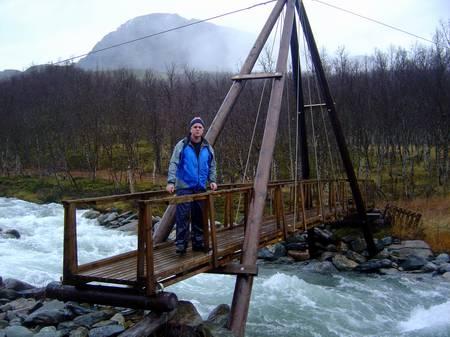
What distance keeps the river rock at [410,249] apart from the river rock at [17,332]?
12228 mm

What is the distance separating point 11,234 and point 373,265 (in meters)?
14.0

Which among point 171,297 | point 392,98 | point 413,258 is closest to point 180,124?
point 392,98

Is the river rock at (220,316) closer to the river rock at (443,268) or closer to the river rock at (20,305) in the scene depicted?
the river rock at (20,305)

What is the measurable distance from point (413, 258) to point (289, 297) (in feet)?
18.9

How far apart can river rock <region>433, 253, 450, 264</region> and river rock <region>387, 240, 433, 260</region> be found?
0.94ft

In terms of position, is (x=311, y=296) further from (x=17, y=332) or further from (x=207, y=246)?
(x=17, y=332)

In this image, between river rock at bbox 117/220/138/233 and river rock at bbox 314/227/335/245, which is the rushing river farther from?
river rock at bbox 117/220/138/233

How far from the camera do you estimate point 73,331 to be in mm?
8273

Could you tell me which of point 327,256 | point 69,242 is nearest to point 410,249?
point 327,256

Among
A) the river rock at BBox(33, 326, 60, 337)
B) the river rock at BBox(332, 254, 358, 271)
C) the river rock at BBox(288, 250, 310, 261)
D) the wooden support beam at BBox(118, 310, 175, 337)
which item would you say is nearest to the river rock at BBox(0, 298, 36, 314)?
the river rock at BBox(33, 326, 60, 337)

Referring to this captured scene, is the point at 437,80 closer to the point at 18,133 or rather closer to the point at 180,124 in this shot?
the point at 180,124

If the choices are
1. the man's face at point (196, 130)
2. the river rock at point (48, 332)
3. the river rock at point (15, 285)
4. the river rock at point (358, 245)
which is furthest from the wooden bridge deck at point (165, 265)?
the river rock at point (358, 245)

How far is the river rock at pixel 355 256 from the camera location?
16.5 meters

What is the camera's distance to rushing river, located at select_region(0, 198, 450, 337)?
1025cm
